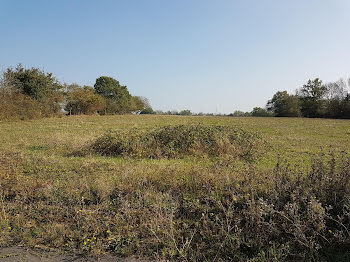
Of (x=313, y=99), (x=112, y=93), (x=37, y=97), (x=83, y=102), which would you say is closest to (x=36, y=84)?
(x=37, y=97)

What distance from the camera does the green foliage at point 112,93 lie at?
5359 centimetres

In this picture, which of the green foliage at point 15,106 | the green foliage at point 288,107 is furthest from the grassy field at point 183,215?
the green foliage at point 288,107

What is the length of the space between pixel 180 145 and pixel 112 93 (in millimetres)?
50034

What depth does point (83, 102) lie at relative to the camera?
4447cm

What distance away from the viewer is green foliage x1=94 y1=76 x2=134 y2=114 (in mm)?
53594

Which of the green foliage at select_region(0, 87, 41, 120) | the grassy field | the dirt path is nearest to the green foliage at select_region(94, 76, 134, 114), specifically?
the green foliage at select_region(0, 87, 41, 120)

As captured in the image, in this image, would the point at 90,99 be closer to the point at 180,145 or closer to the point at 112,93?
the point at 112,93

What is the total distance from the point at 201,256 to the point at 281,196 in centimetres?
180

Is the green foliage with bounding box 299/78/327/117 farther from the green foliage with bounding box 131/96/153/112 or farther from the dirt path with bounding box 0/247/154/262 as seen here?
the dirt path with bounding box 0/247/154/262

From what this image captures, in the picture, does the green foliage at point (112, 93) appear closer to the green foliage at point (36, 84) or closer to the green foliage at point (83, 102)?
the green foliage at point (83, 102)

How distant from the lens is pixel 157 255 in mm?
2801

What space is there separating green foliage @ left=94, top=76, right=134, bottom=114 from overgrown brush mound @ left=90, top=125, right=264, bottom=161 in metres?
46.3

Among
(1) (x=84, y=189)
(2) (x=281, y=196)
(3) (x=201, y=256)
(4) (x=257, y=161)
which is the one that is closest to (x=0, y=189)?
(1) (x=84, y=189)

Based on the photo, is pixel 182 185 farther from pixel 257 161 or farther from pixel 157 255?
pixel 257 161
